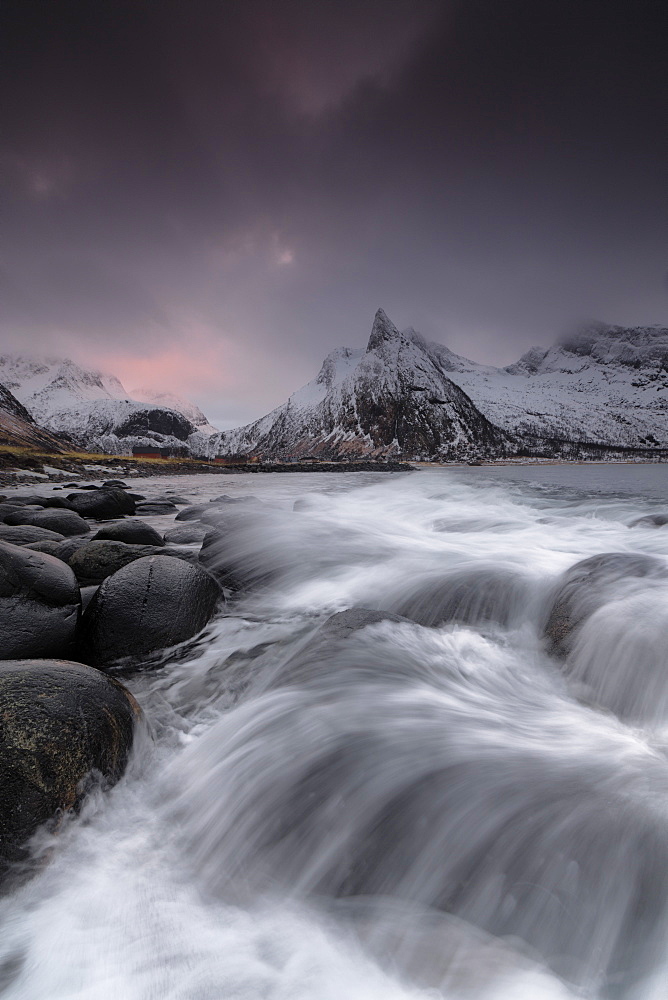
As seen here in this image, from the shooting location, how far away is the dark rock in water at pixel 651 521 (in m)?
9.02

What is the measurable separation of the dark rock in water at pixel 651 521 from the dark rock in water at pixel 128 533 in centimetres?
968

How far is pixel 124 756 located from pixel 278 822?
0.86 metres

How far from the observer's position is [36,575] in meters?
3.22

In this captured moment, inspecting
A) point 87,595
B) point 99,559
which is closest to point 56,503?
point 99,559

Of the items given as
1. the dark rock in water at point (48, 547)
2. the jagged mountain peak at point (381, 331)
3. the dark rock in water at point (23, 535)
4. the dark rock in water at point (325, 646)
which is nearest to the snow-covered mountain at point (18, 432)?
the dark rock in water at point (23, 535)

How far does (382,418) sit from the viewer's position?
143m

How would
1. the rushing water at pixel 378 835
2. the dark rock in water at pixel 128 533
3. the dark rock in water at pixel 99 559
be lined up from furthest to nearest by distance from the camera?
the dark rock in water at pixel 128 533, the dark rock in water at pixel 99 559, the rushing water at pixel 378 835

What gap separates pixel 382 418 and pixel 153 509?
444 feet

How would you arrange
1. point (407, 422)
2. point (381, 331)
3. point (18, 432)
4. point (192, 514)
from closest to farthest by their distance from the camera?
1. point (192, 514)
2. point (18, 432)
3. point (407, 422)
4. point (381, 331)

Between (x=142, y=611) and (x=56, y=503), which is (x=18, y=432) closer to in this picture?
(x=56, y=503)

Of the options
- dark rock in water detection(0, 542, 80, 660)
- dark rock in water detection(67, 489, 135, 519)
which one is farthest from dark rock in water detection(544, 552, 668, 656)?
dark rock in water detection(67, 489, 135, 519)

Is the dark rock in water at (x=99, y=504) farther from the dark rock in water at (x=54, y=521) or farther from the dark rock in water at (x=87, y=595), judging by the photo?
the dark rock in water at (x=87, y=595)

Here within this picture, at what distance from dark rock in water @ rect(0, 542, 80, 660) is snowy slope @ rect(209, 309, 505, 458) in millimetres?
127134

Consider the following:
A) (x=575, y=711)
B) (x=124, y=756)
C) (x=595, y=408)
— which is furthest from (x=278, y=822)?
(x=595, y=408)
